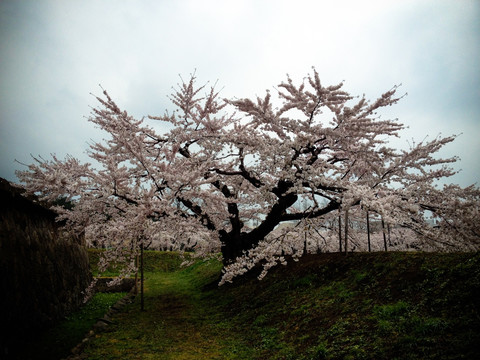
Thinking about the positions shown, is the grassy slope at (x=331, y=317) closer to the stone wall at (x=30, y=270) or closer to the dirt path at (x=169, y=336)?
the dirt path at (x=169, y=336)

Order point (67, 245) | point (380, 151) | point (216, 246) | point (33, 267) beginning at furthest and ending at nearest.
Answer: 1. point (216, 246)
2. point (67, 245)
3. point (380, 151)
4. point (33, 267)

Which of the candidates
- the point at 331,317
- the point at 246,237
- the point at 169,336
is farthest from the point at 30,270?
the point at 331,317

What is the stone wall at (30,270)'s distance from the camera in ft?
19.5

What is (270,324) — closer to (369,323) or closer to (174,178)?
(369,323)

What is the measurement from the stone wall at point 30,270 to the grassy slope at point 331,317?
6.09 feet

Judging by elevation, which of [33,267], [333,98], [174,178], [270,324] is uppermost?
[333,98]

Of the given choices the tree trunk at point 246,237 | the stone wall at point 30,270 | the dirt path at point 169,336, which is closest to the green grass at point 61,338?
the stone wall at point 30,270

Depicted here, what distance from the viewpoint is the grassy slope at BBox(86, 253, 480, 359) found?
3717 millimetres

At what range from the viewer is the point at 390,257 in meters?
6.82

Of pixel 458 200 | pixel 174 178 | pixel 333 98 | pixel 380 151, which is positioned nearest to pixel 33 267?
pixel 174 178

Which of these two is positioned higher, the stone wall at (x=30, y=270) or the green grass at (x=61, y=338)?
the stone wall at (x=30, y=270)

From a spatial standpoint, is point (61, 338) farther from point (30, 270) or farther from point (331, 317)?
point (331, 317)

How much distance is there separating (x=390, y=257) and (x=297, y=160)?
368cm

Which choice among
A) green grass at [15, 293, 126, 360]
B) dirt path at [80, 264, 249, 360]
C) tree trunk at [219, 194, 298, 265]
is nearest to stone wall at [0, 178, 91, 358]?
green grass at [15, 293, 126, 360]
